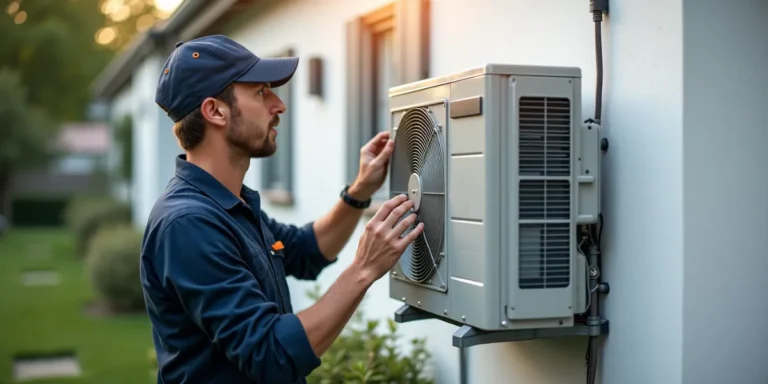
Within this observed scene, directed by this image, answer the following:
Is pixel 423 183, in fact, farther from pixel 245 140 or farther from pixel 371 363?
pixel 371 363

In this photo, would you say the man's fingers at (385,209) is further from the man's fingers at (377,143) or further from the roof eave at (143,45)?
the roof eave at (143,45)

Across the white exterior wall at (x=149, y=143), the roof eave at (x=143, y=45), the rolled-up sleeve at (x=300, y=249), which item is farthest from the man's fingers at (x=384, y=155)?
the white exterior wall at (x=149, y=143)

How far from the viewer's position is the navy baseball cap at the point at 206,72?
283cm

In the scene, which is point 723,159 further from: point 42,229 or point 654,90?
point 42,229

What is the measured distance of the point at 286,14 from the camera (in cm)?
754

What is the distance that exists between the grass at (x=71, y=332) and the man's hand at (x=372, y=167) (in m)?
4.35

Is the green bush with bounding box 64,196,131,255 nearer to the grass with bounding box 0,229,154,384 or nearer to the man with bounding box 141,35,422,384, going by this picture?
the grass with bounding box 0,229,154,384

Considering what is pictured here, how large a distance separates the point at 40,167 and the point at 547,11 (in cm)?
3247

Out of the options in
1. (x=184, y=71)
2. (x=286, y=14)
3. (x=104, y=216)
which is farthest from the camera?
(x=104, y=216)

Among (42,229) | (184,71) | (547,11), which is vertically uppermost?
(547,11)

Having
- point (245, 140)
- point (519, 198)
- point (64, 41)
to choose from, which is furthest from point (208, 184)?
point (64, 41)

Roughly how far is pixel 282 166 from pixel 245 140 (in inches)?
210

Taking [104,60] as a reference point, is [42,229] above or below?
below

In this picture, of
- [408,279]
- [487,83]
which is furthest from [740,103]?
[408,279]
